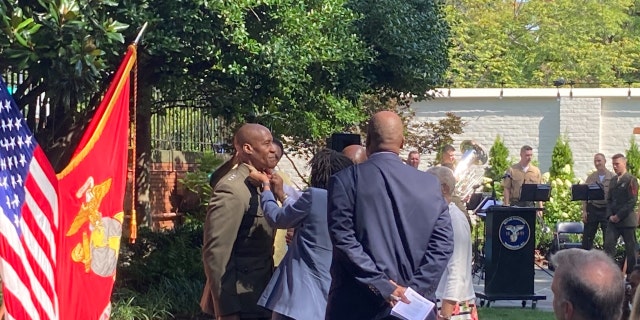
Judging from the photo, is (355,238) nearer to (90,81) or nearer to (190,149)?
(90,81)

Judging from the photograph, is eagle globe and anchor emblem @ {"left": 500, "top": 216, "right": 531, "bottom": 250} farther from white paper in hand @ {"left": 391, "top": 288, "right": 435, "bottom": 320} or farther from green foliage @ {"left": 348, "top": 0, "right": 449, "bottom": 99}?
white paper in hand @ {"left": 391, "top": 288, "right": 435, "bottom": 320}

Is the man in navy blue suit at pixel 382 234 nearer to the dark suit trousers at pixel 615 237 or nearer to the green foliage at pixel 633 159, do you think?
the dark suit trousers at pixel 615 237

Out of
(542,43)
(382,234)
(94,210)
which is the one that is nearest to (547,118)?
(542,43)

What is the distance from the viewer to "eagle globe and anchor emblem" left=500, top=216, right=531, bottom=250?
41.2ft

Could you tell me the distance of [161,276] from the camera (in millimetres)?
11570

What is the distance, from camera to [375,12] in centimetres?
1215

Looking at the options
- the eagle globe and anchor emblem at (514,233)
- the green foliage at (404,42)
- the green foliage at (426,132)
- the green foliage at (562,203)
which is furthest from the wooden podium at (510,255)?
the green foliage at (426,132)

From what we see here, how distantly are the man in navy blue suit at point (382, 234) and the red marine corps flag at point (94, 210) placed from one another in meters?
Answer: 2.25

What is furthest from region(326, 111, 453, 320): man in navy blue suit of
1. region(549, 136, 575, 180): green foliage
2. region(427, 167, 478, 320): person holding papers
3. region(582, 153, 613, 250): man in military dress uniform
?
region(549, 136, 575, 180): green foliage

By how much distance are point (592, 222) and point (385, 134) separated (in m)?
12.5

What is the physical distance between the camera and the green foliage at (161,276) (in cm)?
1084

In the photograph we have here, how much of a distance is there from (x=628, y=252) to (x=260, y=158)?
10919 mm

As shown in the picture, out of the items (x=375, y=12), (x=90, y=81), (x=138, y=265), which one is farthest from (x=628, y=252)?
(x=90, y=81)

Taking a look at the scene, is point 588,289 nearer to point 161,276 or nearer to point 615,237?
point 161,276
